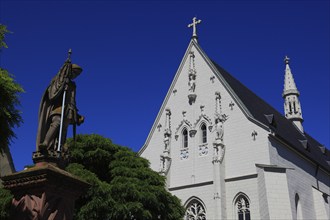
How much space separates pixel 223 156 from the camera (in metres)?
28.9

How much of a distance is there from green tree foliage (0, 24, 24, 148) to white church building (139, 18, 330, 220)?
16.5 m

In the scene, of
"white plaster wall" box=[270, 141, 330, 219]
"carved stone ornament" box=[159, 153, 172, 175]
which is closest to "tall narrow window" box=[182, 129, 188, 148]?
"carved stone ornament" box=[159, 153, 172, 175]

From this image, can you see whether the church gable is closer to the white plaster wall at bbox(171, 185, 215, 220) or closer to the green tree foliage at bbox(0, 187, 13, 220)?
the white plaster wall at bbox(171, 185, 215, 220)

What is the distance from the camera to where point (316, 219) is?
31172mm

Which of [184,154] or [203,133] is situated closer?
[184,154]

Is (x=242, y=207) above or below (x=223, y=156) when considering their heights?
below

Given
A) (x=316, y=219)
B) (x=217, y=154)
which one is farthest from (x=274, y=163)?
(x=316, y=219)

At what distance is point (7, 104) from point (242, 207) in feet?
60.4

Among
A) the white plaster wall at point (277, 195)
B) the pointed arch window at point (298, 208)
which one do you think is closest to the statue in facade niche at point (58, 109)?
the white plaster wall at point (277, 195)

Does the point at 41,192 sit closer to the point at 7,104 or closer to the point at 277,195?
the point at 7,104

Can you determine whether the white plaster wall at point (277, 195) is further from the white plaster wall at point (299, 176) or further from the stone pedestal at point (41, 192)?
the stone pedestal at point (41, 192)

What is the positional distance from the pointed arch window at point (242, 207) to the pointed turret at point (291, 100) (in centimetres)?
2332

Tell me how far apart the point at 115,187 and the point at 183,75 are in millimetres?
16296

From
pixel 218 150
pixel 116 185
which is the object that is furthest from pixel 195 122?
pixel 116 185
